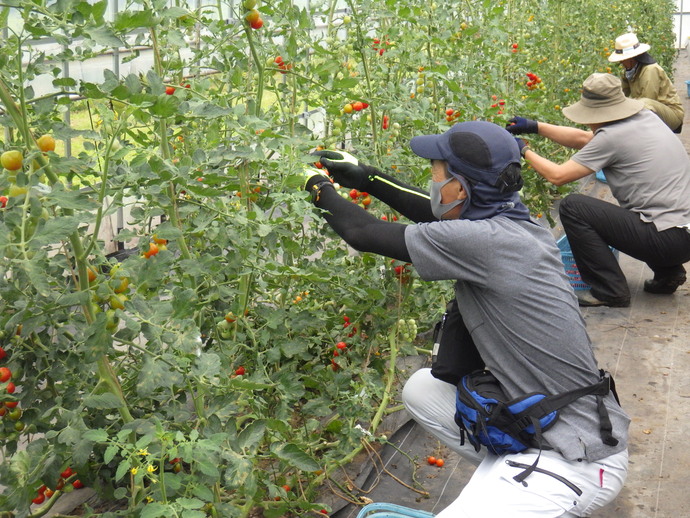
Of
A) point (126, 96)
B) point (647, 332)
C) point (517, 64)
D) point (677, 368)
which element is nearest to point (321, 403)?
point (126, 96)

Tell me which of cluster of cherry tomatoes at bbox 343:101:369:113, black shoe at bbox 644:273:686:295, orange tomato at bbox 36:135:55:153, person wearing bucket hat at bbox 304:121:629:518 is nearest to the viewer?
orange tomato at bbox 36:135:55:153

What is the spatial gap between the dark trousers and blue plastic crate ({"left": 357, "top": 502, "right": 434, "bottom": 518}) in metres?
2.60

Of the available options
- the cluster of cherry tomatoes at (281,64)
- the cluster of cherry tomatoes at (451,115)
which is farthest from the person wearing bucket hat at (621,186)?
the cluster of cherry tomatoes at (281,64)

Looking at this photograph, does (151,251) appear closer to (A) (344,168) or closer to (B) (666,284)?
(A) (344,168)

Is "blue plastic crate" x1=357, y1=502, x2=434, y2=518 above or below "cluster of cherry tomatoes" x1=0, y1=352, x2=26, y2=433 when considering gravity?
below

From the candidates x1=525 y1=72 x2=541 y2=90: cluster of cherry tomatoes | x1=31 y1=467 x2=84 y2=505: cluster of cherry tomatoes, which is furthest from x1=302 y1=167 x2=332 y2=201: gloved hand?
x1=525 y1=72 x2=541 y2=90: cluster of cherry tomatoes

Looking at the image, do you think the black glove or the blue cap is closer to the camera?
the blue cap

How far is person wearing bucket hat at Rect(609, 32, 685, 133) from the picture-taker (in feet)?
21.2

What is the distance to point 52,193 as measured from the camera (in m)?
1.57

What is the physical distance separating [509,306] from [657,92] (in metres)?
4.80

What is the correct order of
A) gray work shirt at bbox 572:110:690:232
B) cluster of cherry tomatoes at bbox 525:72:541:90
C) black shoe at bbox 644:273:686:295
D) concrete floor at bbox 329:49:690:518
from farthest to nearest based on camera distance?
cluster of cherry tomatoes at bbox 525:72:541:90
black shoe at bbox 644:273:686:295
gray work shirt at bbox 572:110:690:232
concrete floor at bbox 329:49:690:518

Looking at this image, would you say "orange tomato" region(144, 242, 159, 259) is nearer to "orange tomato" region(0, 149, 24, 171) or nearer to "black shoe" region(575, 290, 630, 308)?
"orange tomato" region(0, 149, 24, 171)

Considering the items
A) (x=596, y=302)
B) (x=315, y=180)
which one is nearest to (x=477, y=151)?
(x=315, y=180)

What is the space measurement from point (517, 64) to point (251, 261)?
348cm
